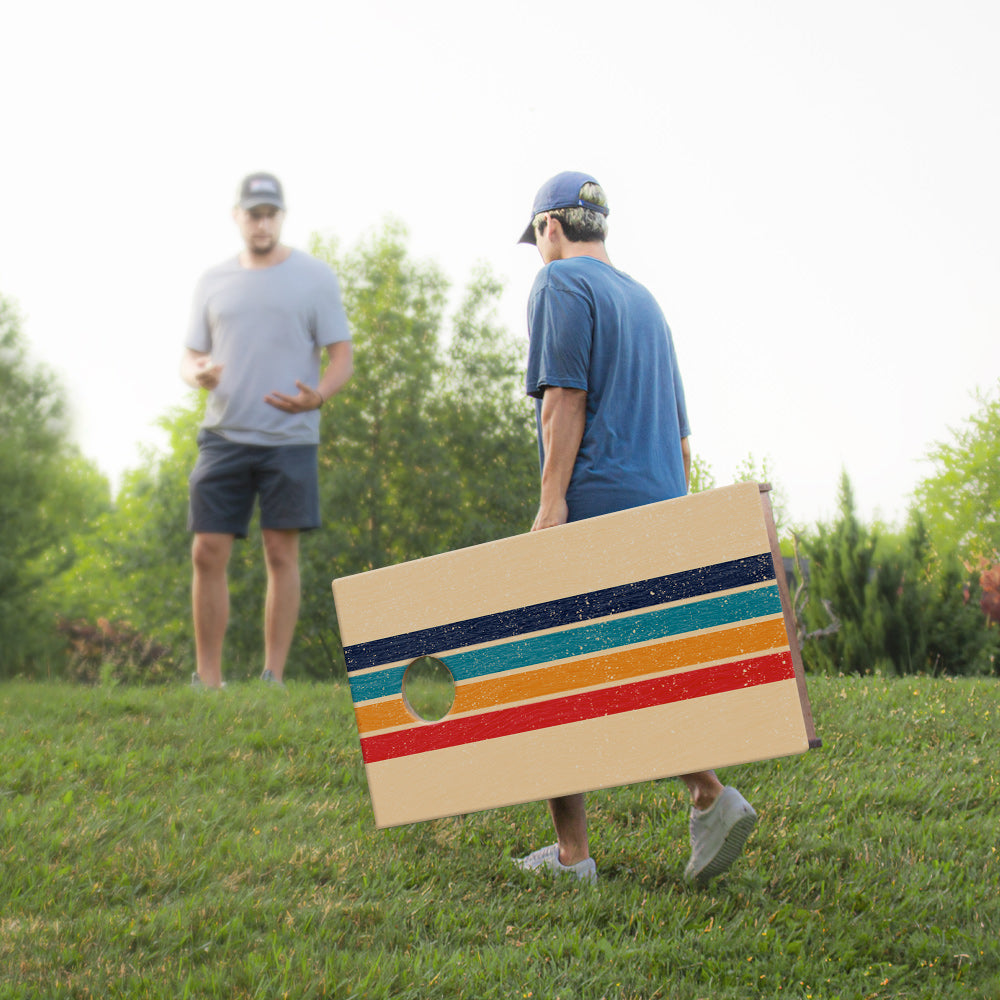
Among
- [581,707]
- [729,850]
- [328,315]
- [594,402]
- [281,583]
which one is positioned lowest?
[729,850]

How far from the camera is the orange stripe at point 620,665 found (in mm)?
2254

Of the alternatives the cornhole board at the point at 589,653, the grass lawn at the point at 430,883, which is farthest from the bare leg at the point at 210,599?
the cornhole board at the point at 589,653

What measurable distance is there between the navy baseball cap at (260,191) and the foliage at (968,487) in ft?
91.3

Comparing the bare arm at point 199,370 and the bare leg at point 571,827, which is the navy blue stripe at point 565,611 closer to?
the bare leg at point 571,827

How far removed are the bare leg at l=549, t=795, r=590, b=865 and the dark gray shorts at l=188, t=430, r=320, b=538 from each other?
273 cm

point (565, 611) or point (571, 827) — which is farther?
point (571, 827)

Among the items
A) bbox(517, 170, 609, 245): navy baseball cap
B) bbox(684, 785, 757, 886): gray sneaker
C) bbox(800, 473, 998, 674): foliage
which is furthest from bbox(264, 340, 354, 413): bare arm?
bbox(800, 473, 998, 674): foliage

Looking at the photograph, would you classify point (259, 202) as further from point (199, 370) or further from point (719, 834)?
point (719, 834)

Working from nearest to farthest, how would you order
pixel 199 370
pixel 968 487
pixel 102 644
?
pixel 199 370, pixel 102 644, pixel 968 487

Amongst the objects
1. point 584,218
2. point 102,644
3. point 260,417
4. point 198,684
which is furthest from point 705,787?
point 102,644

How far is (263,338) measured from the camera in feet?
17.2

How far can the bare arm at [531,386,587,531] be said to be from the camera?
2.77 metres

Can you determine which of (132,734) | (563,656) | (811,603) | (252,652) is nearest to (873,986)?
(563,656)

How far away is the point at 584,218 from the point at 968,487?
31.2m
